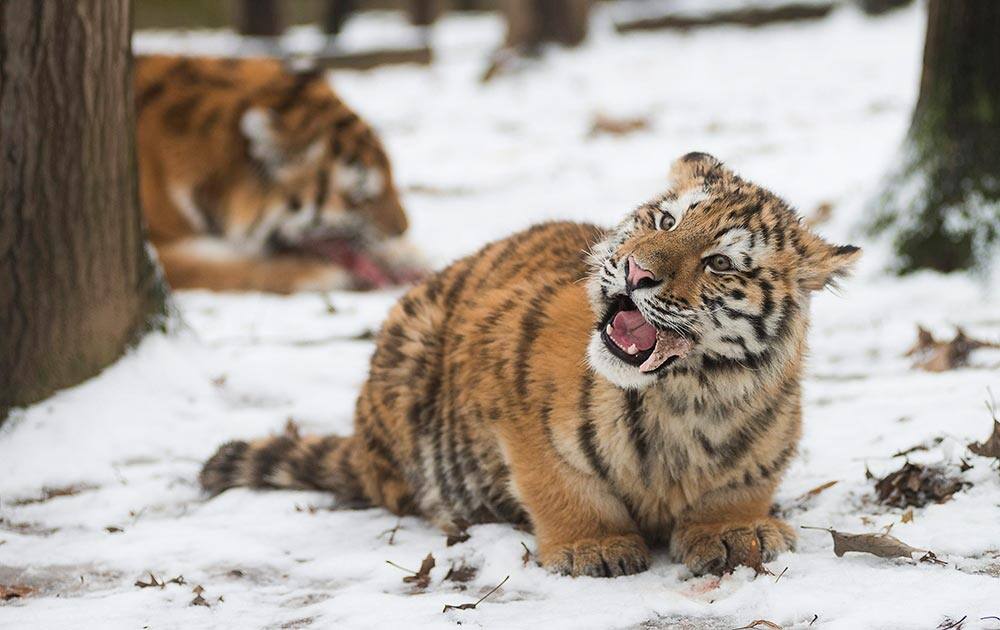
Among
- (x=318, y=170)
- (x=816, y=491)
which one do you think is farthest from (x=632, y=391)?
(x=318, y=170)

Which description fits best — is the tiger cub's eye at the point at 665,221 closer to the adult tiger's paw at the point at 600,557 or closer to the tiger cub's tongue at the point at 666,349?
the tiger cub's tongue at the point at 666,349

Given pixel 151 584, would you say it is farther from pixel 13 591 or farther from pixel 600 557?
pixel 600 557

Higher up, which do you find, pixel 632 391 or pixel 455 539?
pixel 632 391

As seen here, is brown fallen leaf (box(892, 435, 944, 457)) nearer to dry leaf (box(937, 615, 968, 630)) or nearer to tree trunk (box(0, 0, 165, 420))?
dry leaf (box(937, 615, 968, 630))

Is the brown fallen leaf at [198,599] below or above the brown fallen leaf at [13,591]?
above

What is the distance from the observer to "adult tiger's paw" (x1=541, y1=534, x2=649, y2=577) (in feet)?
10.4

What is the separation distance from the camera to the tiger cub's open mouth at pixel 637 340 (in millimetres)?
2945

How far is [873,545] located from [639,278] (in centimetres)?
89

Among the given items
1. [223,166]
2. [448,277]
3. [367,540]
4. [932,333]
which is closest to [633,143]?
[223,166]

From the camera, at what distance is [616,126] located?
10359 millimetres

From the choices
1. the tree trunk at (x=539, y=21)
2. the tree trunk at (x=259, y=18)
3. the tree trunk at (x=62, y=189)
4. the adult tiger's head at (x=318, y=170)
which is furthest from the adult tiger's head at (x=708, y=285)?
the tree trunk at (x=259, y=18)

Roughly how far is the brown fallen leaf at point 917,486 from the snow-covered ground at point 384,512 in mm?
54

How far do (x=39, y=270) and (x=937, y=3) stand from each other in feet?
13.1

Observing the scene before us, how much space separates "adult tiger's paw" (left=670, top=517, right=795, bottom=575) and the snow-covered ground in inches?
2.3
